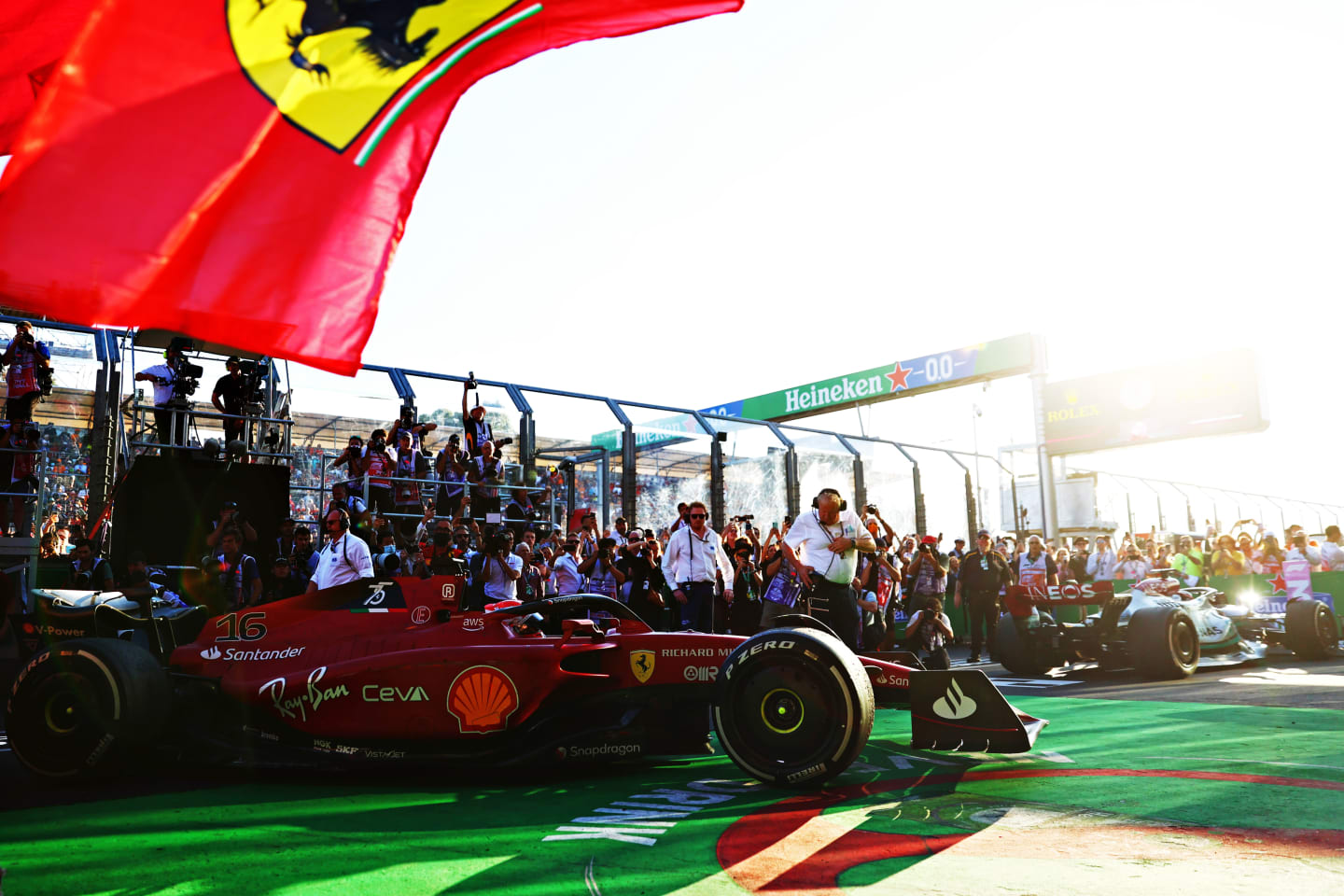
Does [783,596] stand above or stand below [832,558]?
below

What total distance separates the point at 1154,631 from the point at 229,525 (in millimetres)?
9298

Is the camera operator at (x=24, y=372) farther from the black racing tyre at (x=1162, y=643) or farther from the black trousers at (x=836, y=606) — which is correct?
the black racing tyre at (x=1162, y=643)

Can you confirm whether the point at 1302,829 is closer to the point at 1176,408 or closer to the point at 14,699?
the point at 14,699

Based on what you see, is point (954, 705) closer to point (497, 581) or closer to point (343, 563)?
point (343, 563)

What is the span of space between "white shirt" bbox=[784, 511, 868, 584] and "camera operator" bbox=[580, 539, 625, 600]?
331cm

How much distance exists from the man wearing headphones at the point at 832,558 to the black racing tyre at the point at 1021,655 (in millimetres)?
3598

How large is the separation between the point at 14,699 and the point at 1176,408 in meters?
28.0

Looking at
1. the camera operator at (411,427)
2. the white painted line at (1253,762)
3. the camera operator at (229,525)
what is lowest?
the white painted line at (1253,762)

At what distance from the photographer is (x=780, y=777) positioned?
4.70 meters

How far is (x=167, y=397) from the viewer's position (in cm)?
1047

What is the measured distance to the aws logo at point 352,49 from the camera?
303cm

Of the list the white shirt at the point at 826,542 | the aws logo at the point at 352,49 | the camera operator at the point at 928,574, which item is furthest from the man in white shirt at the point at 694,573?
the aws logo at the point at 352,49

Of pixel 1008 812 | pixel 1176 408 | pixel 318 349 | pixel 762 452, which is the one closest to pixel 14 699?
pixel 318 349

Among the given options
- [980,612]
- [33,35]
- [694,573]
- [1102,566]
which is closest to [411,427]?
[694,573]
